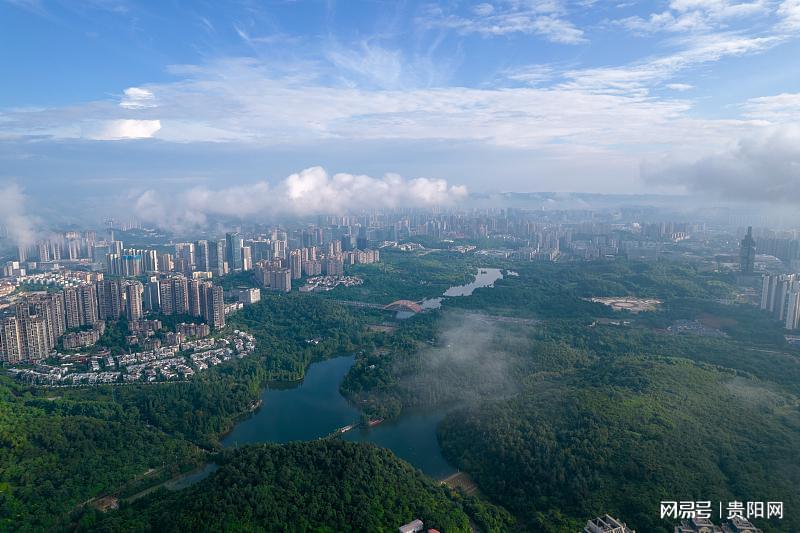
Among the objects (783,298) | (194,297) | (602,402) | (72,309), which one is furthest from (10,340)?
(783,298)

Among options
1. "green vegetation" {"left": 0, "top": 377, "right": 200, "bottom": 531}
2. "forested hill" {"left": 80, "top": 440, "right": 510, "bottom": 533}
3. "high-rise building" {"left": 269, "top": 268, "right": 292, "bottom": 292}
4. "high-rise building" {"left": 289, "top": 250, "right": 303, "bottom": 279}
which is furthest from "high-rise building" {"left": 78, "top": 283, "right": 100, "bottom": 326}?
"forested hill" {"left": 80, "top": 440, "right": 510, "bottom": 533}

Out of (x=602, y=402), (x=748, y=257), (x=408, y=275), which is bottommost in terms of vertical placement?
(x=408, y=275)

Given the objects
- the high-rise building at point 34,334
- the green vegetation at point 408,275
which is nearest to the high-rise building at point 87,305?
the high-rise building at point 34,334

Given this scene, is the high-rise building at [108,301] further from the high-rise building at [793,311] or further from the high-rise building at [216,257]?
the high-rise building at [793,311]

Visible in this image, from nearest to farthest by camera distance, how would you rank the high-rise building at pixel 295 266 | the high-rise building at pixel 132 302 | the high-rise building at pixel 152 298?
the high-rise building at pixel 132 302 < the high-rise building at pixel 152 298 < the high-rise building at pixel 295 266

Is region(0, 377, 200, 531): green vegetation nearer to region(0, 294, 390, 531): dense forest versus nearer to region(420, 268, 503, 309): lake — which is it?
region(0, 294, 390, 531): dense forest

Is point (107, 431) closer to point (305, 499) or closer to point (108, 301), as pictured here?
point (305, 499)

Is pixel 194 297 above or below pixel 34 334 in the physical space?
above

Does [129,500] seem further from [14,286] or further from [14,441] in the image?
[14,286]
